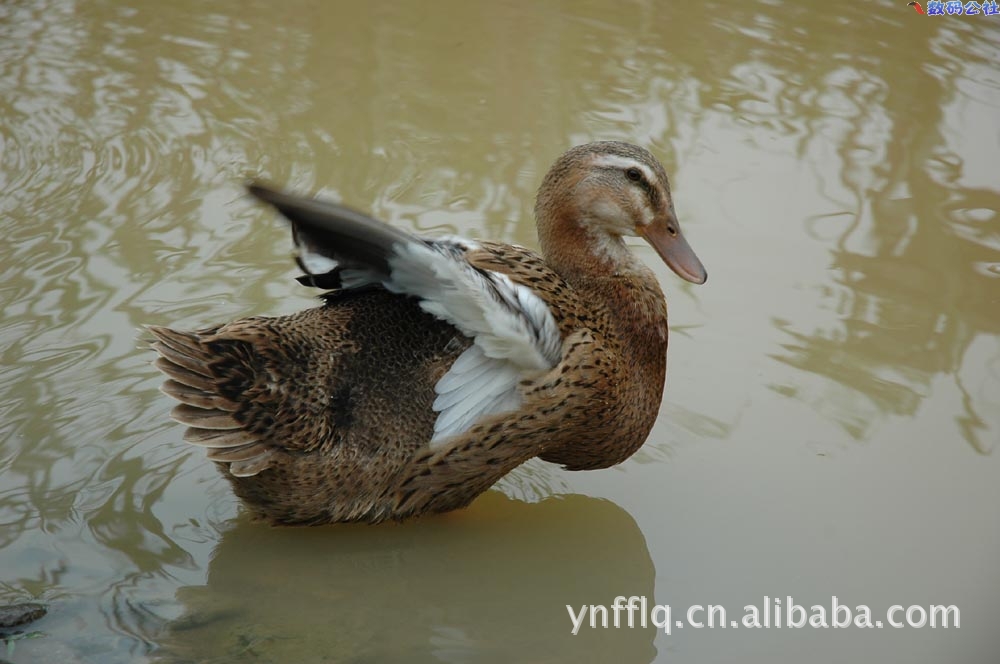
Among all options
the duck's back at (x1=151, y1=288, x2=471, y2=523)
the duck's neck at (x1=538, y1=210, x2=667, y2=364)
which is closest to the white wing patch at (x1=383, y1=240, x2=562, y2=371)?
the duck's back at (x1=151, y1=288, x2=471, y2=523)

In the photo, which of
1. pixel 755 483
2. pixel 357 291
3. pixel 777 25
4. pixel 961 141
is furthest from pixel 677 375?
pixel 777 25

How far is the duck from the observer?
12.4ft

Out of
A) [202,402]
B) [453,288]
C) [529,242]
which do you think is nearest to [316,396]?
[202,402]

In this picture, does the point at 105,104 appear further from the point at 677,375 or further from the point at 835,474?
the point at 835,474

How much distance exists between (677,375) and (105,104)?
3.80m

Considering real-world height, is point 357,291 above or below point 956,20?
below

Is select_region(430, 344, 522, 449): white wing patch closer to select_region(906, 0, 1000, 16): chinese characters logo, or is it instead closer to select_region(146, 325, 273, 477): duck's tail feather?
select_region(146, 325, 273, 477): duck's tail feather

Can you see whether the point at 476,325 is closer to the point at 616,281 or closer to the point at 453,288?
the point at 453,288

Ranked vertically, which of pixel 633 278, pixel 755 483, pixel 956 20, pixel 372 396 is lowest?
pixel 755 483

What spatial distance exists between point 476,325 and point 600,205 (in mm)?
832

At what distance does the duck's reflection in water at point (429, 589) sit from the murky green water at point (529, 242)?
0.01m

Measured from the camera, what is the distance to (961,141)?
21.8ft

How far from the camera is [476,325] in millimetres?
3869

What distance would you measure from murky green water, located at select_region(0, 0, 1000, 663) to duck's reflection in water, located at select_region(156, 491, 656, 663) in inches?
0.5
